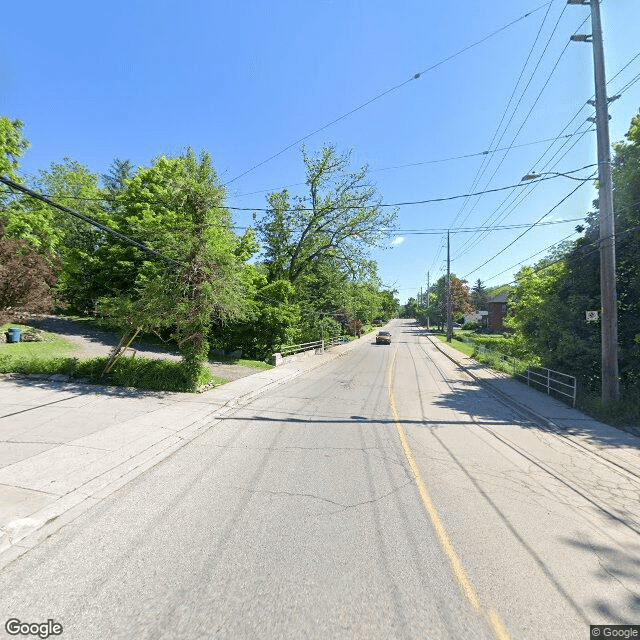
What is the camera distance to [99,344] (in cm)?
2069

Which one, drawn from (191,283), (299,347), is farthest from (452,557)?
(299,347)

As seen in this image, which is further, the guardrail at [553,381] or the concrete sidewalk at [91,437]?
the guardrail at [553,381]

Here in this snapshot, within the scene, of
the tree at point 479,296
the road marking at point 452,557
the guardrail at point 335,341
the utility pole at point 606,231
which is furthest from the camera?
the tree at point 479,296

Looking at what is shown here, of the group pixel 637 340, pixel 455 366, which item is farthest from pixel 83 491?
pixel 455 366

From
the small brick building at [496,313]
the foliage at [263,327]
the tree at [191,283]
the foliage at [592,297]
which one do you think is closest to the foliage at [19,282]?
the tree at [191,283]

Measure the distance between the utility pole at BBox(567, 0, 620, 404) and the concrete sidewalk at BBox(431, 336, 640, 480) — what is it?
1243mm

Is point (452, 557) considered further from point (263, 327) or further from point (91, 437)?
point (263, 327)

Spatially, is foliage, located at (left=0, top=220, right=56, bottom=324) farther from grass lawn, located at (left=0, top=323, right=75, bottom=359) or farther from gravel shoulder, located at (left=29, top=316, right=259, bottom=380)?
gravel shoulder, located at (left=29, top=316, right=259, bottom=380)

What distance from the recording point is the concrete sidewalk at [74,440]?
4.19 metres

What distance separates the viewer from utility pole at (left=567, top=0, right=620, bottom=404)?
9.62 metres

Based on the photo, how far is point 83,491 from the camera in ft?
15.5

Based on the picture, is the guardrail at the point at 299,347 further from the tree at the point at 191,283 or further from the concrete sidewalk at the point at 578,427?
the concrete sidewalk at the point at 578,427

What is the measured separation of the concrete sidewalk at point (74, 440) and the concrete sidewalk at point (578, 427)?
8479 millimetres

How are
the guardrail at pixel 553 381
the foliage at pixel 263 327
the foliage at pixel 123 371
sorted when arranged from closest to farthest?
the guardrail at pixel 553 381 → the foliage at pixel 123 371 → the foliage at pixel 263 327
